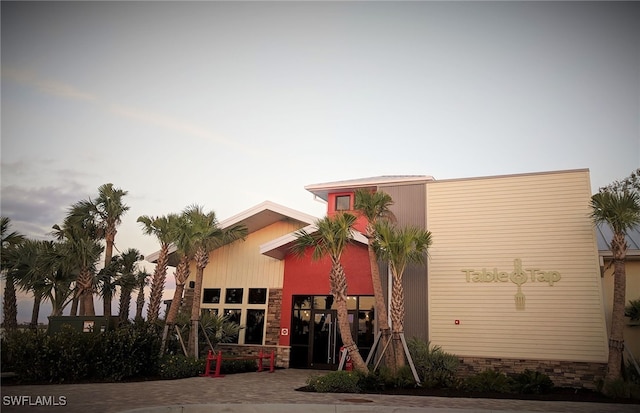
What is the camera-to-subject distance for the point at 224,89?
16.7m

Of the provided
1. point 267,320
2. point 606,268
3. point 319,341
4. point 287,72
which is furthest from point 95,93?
point 606,268

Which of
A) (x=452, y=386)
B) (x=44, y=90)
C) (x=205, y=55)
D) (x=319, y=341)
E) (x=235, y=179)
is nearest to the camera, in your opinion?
(x=452, y=386)

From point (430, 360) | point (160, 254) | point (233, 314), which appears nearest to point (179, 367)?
point (160, 254)

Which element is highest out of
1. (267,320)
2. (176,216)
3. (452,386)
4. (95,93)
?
(95,93)

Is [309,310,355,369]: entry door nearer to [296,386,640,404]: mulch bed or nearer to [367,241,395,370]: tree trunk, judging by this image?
[367,241,395,370]: tree trunk

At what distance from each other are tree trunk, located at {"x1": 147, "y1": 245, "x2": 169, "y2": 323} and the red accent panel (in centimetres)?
524

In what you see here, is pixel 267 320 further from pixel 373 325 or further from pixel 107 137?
pixel 107 137

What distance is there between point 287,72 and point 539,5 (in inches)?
352

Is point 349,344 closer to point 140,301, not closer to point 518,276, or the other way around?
point 518,276

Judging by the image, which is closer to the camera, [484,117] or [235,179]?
[484,117]

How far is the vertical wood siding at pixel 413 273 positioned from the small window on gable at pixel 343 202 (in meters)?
2.07

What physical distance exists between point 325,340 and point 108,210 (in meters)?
11.4

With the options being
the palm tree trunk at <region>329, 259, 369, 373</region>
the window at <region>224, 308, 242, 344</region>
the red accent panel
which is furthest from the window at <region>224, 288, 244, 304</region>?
the palm tree trunk at <region>329, 259, 369, 373</region>

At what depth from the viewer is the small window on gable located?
19.0 metres
